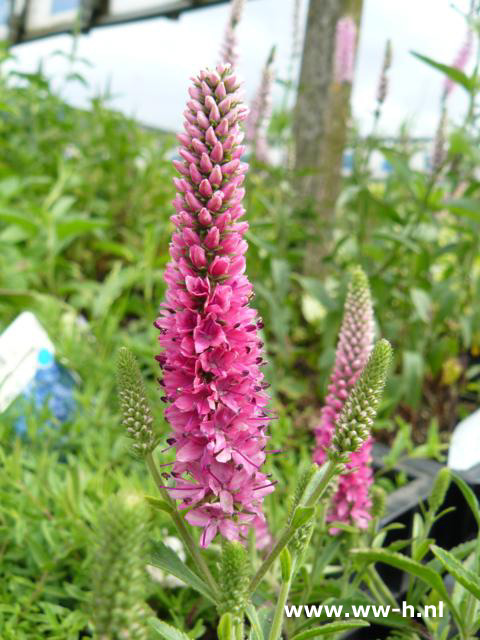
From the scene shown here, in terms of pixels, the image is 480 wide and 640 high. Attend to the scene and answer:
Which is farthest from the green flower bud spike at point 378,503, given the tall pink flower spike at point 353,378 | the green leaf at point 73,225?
the green leaf at point 73,225

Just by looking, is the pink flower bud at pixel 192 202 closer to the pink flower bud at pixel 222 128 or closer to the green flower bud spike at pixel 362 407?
the pink flower bud at pixel 222 128

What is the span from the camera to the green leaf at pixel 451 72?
1.94 metres

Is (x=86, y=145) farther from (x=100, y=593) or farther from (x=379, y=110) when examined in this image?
(x=100, y=593)

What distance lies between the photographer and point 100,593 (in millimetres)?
526

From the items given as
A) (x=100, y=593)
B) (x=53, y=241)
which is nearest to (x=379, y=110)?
(x=53, y=241)

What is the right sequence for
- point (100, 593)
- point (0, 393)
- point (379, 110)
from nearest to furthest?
point (100, 593) < point (0, 393) < point (379, 110)

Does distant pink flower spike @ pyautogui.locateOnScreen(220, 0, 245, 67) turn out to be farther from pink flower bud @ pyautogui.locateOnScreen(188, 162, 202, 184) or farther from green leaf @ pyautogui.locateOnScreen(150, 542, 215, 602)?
green leaf @ pyautogui.locateOnScreen(150, 542, 215, 602)

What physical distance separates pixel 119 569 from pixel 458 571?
598 millimetres

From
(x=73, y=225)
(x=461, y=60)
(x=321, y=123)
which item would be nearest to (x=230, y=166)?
(x=73, y=225)

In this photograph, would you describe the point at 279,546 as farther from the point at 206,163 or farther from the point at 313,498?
the point at 206,163

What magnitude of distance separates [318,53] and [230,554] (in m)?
3.12

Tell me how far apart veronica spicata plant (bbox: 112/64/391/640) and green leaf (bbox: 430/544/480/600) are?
0.65 ft

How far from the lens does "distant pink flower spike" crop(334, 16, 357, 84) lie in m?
2.67

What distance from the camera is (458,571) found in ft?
3.01
